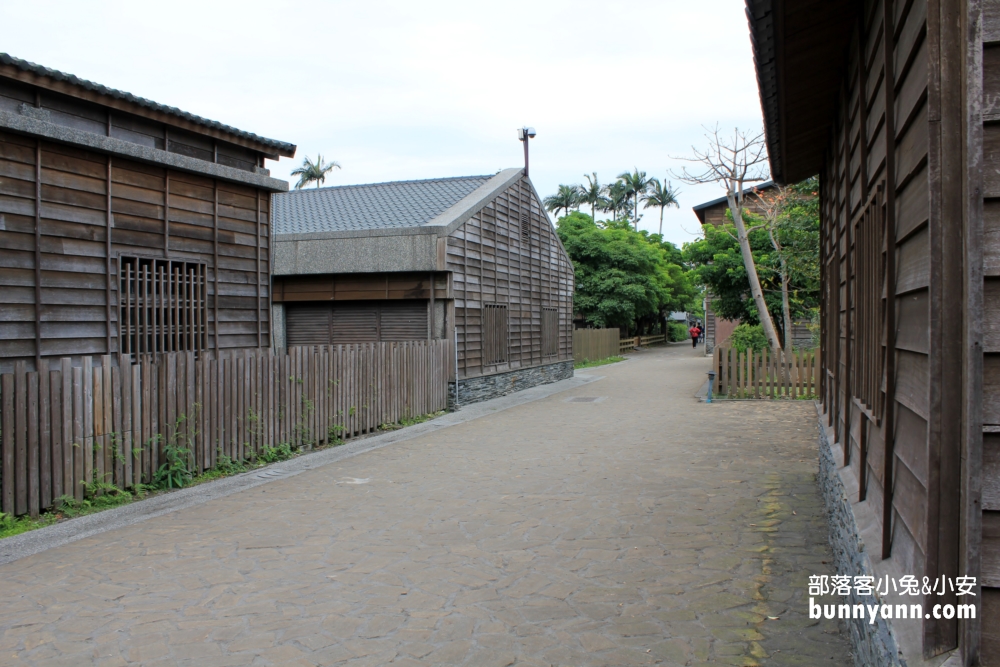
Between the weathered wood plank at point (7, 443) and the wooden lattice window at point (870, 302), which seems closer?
the wooden lattice window at point (870, 302)

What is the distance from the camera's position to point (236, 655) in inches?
158

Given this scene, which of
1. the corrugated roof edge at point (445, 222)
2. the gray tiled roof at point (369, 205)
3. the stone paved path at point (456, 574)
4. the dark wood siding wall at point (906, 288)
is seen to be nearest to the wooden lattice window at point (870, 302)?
the dark wood siding wall at point (906, 288)

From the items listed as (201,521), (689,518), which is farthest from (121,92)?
(689,518)

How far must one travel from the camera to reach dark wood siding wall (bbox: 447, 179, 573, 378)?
16.9 m

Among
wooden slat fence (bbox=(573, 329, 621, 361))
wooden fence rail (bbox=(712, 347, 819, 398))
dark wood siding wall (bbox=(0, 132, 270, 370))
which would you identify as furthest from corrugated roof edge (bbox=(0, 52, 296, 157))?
wooden slat fence (bbox=(573, 329, 621, 361))

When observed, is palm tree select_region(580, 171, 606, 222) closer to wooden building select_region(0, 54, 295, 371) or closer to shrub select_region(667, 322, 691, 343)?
shrub select_region(667, 322, 691, 343)

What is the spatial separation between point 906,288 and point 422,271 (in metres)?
13.5

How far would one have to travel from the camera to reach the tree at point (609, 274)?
3978cm

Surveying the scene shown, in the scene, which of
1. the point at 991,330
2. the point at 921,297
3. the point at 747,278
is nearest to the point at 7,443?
the point at 921,297

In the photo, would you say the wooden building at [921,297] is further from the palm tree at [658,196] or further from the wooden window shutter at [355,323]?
the palm tree at [658,196]

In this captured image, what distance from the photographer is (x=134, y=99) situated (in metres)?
9.27

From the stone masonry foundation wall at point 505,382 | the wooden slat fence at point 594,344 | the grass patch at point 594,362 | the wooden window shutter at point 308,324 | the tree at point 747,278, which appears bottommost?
the grass patch at point 594,362

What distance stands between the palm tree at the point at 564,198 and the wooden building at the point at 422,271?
2617 inches

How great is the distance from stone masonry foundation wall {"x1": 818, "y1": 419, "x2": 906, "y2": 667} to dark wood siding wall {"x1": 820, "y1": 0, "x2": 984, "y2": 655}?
176 millimetres
